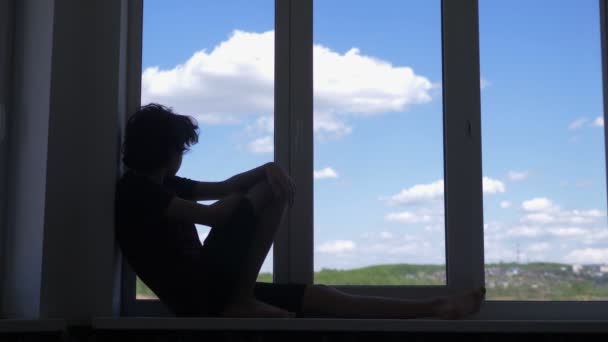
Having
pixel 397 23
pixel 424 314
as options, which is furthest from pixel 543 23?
pixel 424 314

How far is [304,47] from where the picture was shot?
2.20 metres

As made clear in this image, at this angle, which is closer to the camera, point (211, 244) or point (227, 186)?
point (211, 244)


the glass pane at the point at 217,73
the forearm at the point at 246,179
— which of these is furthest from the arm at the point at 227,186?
the glass pane at the point at 217,73

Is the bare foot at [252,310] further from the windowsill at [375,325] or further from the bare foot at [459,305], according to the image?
the bare foot at [459,305]

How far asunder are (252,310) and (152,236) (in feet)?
1.16

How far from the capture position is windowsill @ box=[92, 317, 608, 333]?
1.82 m

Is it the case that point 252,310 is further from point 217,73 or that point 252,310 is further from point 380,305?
point 217,73

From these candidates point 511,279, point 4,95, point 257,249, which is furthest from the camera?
point 511,279

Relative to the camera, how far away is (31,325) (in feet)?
5.87

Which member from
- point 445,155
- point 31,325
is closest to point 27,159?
point 31,325

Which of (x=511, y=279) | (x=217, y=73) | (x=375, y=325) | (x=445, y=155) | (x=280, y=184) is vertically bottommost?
(x=375, y=325)

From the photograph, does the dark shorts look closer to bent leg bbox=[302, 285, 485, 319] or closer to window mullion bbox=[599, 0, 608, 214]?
bent leg bbox=[302, 285, 485, 319]

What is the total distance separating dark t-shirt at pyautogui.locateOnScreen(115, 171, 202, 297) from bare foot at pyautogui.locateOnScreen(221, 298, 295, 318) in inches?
6.2

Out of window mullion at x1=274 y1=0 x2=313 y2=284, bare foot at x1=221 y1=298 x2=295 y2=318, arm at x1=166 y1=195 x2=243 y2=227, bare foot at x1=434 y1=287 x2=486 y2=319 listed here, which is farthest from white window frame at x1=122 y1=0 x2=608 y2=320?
arm at x1=166 y1=195 x2=243 y2=227
